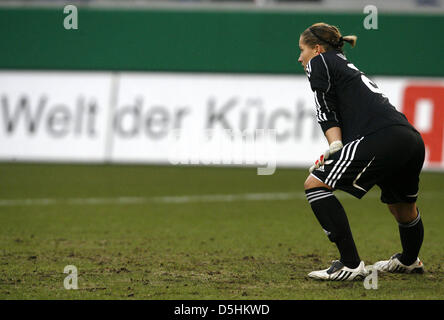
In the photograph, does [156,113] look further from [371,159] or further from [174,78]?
[371,159]

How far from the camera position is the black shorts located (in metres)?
4.84

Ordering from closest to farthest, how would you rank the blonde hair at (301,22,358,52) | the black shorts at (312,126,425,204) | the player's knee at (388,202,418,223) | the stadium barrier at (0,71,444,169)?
the black shorts at (312,126,425,204) < the blonde hair at (301,22,358,52) < the player's knee at (388,202,418,223) < the stadium barrier at (0,71,444,169)

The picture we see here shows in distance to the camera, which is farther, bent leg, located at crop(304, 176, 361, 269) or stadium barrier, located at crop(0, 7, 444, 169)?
stadium barrier, located at crop(0, 7, 444, 169)

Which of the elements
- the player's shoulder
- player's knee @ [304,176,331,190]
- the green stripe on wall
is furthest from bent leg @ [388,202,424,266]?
the green stripe on wall

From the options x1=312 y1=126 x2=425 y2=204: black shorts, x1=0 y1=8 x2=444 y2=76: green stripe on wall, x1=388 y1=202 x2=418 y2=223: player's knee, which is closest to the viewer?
x1=312 y1=126 x2=425 y2=204: black shorts

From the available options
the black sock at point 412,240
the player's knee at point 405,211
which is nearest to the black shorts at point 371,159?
the player's knee at point 405,211

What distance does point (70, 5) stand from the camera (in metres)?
14.7

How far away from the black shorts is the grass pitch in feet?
2.31

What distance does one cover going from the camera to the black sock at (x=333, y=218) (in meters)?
4.96

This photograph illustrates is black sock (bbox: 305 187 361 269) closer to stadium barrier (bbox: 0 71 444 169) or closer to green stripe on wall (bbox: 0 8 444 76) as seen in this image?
stadium barrier (bbox: 0 71 444 169)

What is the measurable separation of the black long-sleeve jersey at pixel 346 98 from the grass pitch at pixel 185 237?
109cm

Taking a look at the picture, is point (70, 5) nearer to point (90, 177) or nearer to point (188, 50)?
point (188, 50)
